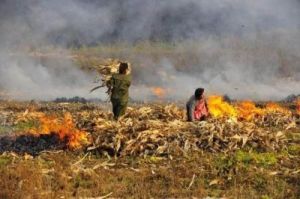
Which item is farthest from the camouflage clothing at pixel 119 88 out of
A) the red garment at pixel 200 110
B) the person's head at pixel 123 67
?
the red garment at pixel 200 110

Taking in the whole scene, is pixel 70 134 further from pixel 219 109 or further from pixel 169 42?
pixel 169 42

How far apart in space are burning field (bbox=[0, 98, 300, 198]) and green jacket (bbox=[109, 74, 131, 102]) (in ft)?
3.78

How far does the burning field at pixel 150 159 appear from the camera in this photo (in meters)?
11.6

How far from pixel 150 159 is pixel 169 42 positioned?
5833 cm

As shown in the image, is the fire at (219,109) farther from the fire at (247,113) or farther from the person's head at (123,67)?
the person's head at (123,67)

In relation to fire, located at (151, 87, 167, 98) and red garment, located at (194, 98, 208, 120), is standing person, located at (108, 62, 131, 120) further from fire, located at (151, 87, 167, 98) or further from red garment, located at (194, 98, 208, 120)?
fire, located at (151, 87, 167, 98)

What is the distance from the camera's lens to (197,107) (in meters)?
17.4

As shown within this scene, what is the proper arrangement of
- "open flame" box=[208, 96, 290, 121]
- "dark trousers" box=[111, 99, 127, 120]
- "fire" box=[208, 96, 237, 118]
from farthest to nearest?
"fire" box=[208, 96, 237, 118], "open flame" box=[208, 96, 290, 121], "dark trousers" box=[111, 99, 127, 120]

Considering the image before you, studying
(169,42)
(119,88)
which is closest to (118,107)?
(119,88)

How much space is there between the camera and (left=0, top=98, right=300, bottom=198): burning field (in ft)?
38.1

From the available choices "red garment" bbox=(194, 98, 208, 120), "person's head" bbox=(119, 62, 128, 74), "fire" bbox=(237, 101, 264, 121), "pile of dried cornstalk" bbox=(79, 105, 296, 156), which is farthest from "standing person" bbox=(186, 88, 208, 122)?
"fire" bbox=(237, 101, 264, 121)

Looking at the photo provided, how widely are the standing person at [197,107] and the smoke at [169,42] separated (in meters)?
27.5

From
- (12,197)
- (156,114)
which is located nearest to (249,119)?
(156,114)

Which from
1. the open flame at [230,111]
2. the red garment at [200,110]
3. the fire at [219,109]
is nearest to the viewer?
the red garment at [200,110]
